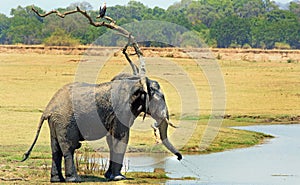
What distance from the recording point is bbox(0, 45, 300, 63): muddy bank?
4388 cm

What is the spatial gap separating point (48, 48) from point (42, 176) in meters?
36.3

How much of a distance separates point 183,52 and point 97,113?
33.6 metres

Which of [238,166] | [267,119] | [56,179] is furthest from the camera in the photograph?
[267,119]

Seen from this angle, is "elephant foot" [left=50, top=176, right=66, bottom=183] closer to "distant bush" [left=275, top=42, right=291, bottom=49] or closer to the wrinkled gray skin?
the wrinkled gray skin

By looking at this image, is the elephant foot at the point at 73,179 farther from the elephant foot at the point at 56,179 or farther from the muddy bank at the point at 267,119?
the muddy bank at the point at 267,119

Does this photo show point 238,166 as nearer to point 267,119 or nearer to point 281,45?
point 267,119

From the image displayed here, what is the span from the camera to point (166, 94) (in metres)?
26.6

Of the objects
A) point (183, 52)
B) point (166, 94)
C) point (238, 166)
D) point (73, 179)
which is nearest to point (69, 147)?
point (73, 179)

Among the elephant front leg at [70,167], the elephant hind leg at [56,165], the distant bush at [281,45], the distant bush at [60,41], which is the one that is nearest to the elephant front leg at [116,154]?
the elephant front leg at [70,167]

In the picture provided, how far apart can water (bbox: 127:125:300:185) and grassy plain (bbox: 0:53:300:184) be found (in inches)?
30.2

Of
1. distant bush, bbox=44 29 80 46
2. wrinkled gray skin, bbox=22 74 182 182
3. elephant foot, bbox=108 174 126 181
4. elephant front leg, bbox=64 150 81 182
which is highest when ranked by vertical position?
distant bush, bbox=44 29 80 46

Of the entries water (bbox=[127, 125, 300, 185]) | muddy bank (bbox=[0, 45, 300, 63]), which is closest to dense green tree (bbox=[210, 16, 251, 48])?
muddy bank (bbox=[0, 45, 300, 63])

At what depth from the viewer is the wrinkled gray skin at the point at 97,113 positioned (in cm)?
1140

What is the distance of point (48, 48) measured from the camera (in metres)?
47.8
